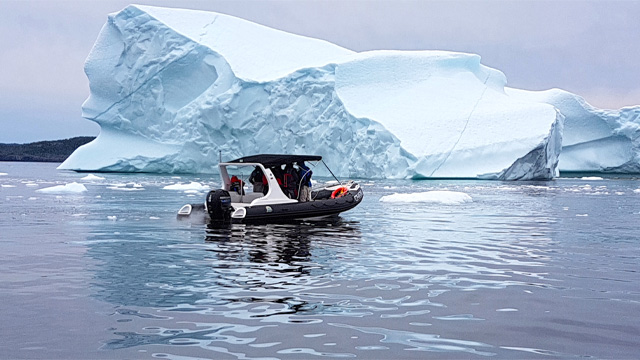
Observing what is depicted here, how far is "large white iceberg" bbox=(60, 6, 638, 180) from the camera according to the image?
33844 millimetres

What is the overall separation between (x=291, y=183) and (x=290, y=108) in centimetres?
2266

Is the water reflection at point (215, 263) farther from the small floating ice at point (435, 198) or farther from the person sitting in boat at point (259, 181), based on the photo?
the small floating ice at point (435, 198)

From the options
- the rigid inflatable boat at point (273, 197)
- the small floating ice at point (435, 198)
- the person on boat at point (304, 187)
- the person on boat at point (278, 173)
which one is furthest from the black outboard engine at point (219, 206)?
the small floating ice at point (435, 198)

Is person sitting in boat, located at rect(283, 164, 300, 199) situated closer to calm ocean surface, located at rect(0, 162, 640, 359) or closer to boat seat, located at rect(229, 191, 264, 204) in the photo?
boat seat, located at rect(229, 191, 264, 204)

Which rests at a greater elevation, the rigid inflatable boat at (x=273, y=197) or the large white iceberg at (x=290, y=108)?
the large white iceberg at (x=290, y=108)

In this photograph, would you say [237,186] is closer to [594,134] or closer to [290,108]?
[290,108]

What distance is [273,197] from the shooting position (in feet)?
43.2

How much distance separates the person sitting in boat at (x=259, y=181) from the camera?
13.7 metres

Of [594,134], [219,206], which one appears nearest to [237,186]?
[219,206]

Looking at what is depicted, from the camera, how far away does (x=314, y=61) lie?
39.3 metres

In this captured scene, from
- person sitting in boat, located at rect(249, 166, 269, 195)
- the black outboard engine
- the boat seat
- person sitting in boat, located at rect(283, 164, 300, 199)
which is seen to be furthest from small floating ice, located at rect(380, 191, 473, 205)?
the black outboard engine

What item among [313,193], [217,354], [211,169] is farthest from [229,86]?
[217,354]

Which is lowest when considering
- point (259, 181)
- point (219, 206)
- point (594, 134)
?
point (219, 206)

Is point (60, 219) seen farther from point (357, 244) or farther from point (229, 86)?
point (229, 86)
